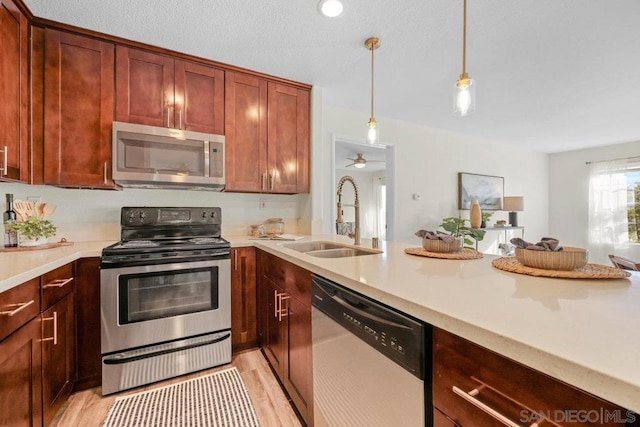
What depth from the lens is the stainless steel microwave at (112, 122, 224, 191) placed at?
2.01 metres

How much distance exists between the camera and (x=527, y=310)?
25.1 inches

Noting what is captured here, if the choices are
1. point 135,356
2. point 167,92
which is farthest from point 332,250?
point 167,92

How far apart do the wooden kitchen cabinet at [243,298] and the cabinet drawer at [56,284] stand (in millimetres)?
952

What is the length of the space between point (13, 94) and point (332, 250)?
2157 mm

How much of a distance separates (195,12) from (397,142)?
9.40ft

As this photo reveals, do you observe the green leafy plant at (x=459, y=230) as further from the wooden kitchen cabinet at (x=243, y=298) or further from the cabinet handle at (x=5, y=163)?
the cabinet handle at (x=5, y=163)

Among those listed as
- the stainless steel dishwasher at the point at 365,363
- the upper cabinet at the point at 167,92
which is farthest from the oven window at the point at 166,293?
the upper cabinet at the point at 167,92

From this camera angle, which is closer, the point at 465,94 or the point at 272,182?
the point at 465,94

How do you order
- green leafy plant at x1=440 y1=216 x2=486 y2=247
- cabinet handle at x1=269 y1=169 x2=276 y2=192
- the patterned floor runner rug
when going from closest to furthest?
1. the patterned floor runner rug
2. cabinet handle at x1=269 y1=169 x2=276 y2=192
3. green leafy plant at x1=440 y1=216 x2=486 y2=247

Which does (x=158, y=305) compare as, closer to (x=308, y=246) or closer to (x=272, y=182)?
(x=308, y=246)

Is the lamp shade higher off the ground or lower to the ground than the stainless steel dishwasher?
higher

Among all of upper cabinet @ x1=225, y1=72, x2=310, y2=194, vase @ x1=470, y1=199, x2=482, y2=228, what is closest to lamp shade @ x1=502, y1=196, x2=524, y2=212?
vase @ x1=470, y1=199, x2=482, y2=228

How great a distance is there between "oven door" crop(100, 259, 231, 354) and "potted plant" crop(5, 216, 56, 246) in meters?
0.54

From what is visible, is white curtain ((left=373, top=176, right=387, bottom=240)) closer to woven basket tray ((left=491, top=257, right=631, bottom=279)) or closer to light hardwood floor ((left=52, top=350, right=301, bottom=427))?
light hardwood floor ((left=52, top=350, right=301, bottom=427))
